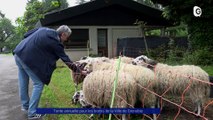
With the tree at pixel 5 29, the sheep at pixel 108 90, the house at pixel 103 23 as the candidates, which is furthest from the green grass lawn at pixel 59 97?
the tree at pixel 5 29

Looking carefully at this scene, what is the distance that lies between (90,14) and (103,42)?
2169 millimetres

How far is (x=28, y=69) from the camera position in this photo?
20.1 feet

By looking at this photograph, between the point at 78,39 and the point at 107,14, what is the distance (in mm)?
2557

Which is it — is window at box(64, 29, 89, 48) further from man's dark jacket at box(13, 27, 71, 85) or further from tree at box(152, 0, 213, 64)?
man's dark jacket at box(13, 27, 71, 85)

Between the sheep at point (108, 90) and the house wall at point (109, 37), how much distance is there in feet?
45.4

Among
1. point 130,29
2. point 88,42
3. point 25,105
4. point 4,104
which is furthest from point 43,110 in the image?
point 130,29

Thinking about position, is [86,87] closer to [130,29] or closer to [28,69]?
[28,69]

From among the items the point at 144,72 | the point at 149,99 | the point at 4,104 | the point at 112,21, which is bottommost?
the point at 4,104

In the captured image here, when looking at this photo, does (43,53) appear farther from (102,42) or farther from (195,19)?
(102,42)

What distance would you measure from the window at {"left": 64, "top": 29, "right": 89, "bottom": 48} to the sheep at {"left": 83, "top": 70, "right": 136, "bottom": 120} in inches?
561

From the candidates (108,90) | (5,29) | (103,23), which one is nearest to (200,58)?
(103,23)

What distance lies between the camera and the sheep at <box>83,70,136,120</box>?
5565mm

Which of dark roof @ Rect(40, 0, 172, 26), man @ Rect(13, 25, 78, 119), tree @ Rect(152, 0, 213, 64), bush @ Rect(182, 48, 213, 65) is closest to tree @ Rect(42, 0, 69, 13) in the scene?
dark roof @ Rect(40, 0, 172, 26)

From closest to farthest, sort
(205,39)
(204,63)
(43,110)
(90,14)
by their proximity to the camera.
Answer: (43,110) < (204,63) < (205,39) < (90,14)
